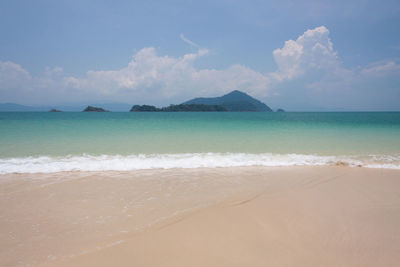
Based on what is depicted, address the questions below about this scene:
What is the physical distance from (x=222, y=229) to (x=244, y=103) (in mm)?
194993

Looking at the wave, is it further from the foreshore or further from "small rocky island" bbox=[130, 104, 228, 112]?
"small rocky island" bbox=[130, 104, 228, 112]

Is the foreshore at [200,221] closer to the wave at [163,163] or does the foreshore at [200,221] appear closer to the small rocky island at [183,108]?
the wave at [163,163]

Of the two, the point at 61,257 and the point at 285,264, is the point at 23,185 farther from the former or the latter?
the point at 285,264

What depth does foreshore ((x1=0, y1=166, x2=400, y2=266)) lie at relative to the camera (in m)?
2.43

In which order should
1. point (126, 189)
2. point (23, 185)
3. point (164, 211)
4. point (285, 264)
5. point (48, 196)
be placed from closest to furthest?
point (285, 264)
point (164, 211)
point (48, 196)
point (126, 189)
point (23, 185)

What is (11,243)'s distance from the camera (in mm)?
2672

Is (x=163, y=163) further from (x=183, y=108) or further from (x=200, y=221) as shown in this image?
(x=183, y=108)

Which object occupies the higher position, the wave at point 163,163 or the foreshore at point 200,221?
the wave at point 163,163

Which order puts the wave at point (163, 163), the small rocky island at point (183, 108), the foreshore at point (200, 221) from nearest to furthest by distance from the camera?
the foreshore at point (200, 221) < the wave at point (163, 163) < the small rocky island at point (183, 108)

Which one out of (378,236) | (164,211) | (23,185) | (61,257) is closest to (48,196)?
(23,185)

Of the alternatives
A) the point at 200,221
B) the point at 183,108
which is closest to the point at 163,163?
the point at 200,221

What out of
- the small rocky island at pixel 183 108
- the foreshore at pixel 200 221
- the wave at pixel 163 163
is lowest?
the foreshore at pixel 200 221

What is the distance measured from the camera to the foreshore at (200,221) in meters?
2.43

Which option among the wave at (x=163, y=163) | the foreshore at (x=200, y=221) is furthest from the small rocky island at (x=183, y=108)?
the foreshore at (x=200, y=221)
